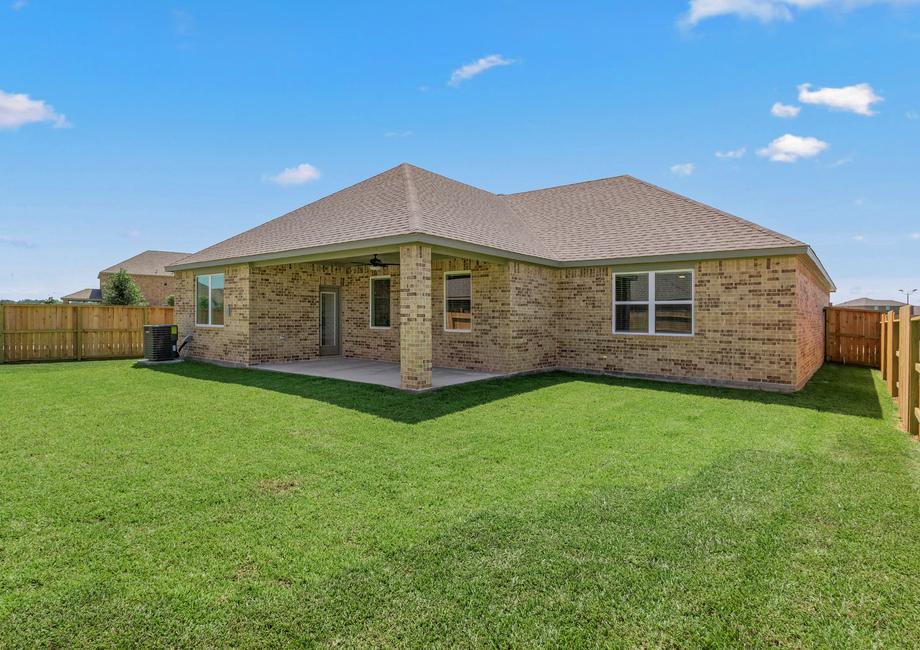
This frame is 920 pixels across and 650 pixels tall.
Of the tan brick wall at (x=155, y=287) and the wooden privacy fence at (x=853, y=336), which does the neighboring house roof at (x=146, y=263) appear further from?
the wooden privacy fence at (x=853, y=336)

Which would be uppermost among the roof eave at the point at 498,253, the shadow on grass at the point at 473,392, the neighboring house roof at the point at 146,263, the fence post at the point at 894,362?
the neighboring house roof at the point at 146,263

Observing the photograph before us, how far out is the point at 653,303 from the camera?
35.6ft

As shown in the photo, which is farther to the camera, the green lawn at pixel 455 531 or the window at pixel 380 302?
the window at pixel 380 302

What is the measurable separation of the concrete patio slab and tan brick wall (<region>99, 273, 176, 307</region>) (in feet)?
130

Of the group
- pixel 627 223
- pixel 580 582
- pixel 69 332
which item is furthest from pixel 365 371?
pixel 69 332

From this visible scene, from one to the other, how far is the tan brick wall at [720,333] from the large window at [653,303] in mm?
169

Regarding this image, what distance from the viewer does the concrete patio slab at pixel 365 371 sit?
33.1ft

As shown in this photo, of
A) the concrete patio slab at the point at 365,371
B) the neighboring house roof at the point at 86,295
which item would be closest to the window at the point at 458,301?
the concrete patio slab at the point at 365,371

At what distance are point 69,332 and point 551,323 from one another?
625 inches

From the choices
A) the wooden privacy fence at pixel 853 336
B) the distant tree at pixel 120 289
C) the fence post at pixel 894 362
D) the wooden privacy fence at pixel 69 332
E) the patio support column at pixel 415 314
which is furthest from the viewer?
the distant tree at pixel 120 289

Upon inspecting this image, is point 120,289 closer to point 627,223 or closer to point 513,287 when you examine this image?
point 513,287

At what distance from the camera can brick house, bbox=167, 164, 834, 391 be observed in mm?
9469

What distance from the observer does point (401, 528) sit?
135 inches

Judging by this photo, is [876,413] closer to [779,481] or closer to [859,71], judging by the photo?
[779,481]
